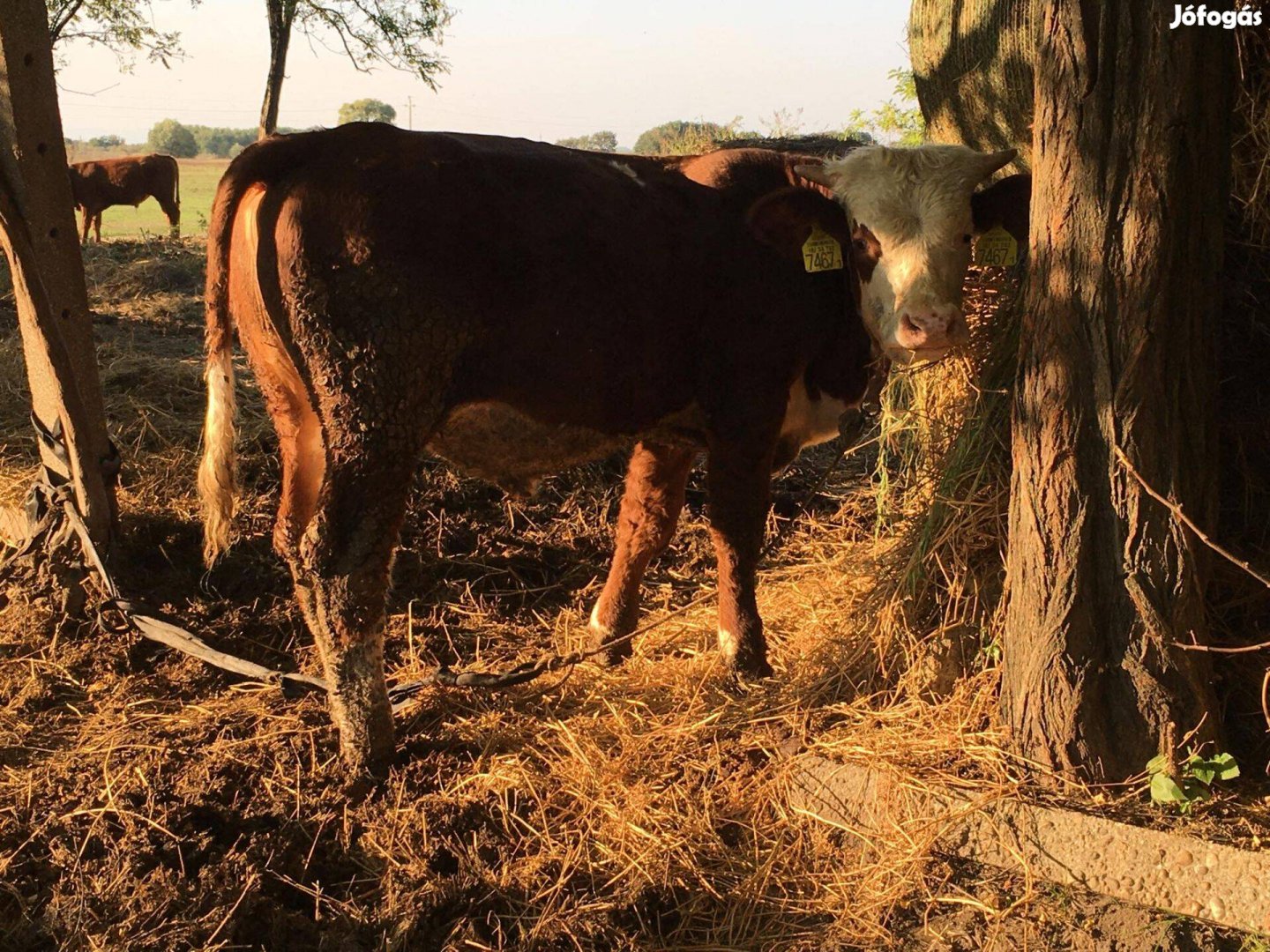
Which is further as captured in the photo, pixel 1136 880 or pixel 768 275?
pixel 768 275

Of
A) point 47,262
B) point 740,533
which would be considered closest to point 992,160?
point 740,533

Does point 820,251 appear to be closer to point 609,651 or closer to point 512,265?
point 512,265

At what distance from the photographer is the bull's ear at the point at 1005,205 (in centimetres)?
385

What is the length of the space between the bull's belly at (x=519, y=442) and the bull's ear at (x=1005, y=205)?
1.38 metres

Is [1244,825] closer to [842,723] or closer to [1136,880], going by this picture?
[1136,880]

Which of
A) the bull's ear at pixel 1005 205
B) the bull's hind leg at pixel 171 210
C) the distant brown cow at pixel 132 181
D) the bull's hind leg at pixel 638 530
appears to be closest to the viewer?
the bull's ear at pixel 1005 205

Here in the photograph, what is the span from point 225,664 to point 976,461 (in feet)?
10.0

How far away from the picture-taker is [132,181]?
22.6 metres

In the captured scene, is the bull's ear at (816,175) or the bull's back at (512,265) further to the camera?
the bull's ear at (816,175)

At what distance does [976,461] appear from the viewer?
12.5 feet

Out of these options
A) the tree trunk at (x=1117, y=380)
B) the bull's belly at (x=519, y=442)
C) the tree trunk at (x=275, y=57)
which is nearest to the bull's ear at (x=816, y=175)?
the bull's belly at (x=519, y=442)

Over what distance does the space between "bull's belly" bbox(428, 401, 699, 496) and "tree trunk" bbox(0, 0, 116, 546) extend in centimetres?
177

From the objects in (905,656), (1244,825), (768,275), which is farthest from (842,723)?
(768,275)

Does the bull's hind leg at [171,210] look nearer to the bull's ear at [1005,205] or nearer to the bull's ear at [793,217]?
the bull's ear at [793,217]
